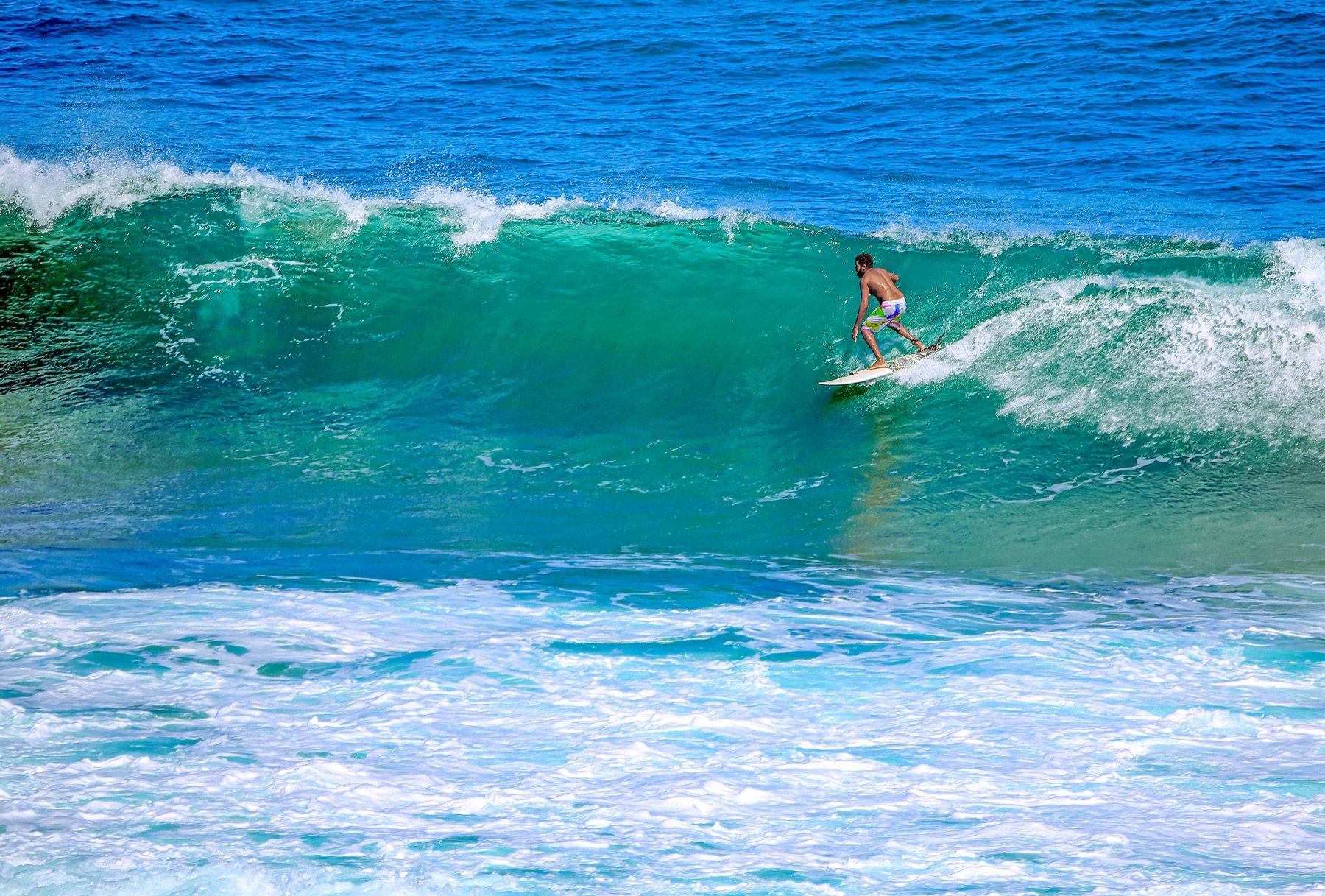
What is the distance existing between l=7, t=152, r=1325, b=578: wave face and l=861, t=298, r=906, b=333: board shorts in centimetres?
58

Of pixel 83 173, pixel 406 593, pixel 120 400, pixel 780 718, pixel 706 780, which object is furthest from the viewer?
pixel 83 173

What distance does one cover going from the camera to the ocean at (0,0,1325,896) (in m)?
3.86

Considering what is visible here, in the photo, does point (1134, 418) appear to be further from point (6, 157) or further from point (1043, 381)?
point (6, 157)

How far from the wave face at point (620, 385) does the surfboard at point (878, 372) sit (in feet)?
0.47

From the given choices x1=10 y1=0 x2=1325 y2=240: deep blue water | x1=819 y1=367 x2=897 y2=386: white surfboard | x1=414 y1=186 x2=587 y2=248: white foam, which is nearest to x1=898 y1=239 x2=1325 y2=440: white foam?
x1=819 y1=367 x2=897 y2=386: white surfboard

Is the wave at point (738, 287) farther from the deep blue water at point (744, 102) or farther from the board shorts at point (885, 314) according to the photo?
the deep blue water at point (744, 102)

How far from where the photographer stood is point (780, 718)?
462 cm

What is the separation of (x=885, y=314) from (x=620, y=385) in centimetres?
256

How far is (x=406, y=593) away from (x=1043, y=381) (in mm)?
6212

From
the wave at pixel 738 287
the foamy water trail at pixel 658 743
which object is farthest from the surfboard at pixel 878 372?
the foamy water trail at pixel 658 743

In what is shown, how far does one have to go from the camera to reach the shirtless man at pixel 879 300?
9.69 metres

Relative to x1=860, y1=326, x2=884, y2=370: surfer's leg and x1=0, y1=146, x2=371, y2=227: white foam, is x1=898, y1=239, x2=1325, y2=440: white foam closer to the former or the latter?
x1=860, y1=326, x2=884, y2=370: surfer's leg

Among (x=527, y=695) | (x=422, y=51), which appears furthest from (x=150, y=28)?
(x=527, y=695)

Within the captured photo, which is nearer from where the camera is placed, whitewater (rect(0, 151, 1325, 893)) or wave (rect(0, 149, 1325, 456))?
whitewater (rect(0, 151, 1325, 893))
